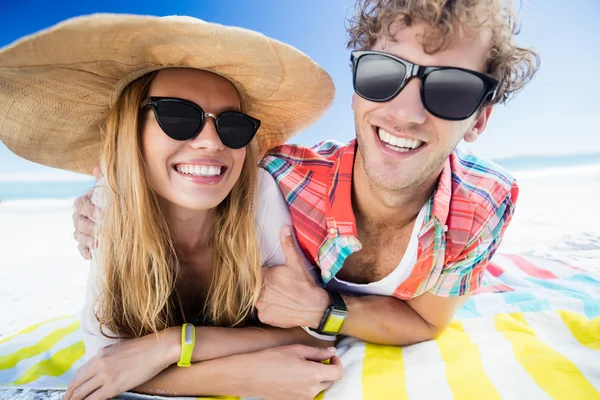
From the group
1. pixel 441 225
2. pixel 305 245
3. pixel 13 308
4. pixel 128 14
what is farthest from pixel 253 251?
pixel 13 308

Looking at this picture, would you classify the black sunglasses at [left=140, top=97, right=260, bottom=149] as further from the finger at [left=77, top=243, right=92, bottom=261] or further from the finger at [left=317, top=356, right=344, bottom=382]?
the finger at [left=317, top=356, right=344, bottom=382]

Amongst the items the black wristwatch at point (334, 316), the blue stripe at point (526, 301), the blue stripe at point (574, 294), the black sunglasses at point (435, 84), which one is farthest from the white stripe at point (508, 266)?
the black sunglasses at point (435, 84)

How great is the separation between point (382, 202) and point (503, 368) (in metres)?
1.00

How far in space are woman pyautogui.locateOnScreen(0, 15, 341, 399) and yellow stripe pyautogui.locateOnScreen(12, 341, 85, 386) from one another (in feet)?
1.65

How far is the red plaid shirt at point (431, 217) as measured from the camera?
2152 mm

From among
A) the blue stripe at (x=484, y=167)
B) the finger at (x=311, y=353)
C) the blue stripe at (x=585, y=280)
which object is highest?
the blue stripe at (x=484, y=167)

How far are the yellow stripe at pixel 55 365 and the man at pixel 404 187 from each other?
71 centimetres

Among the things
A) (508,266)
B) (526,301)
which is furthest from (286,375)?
(508,266)

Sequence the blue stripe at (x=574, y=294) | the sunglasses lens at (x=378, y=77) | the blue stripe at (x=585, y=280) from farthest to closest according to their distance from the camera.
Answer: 1. the blue stripe at (x=585, y=280)
2. the blue stripe at (x=574, y=294)
3. the sunglasses lens at (x=378, y=77)

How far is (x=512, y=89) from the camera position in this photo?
7.95 ft

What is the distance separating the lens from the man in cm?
196

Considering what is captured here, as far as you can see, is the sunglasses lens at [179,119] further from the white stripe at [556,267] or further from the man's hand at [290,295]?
the white stripe at [556,267]

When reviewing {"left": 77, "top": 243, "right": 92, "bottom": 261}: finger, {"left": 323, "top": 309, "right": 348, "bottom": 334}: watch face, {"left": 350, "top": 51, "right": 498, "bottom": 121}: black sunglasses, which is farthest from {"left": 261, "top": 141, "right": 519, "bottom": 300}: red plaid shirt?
{"left": 77, "top": 243, "right": 92, "bottom": 261}: finger

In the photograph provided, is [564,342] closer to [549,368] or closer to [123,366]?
[549,368]
